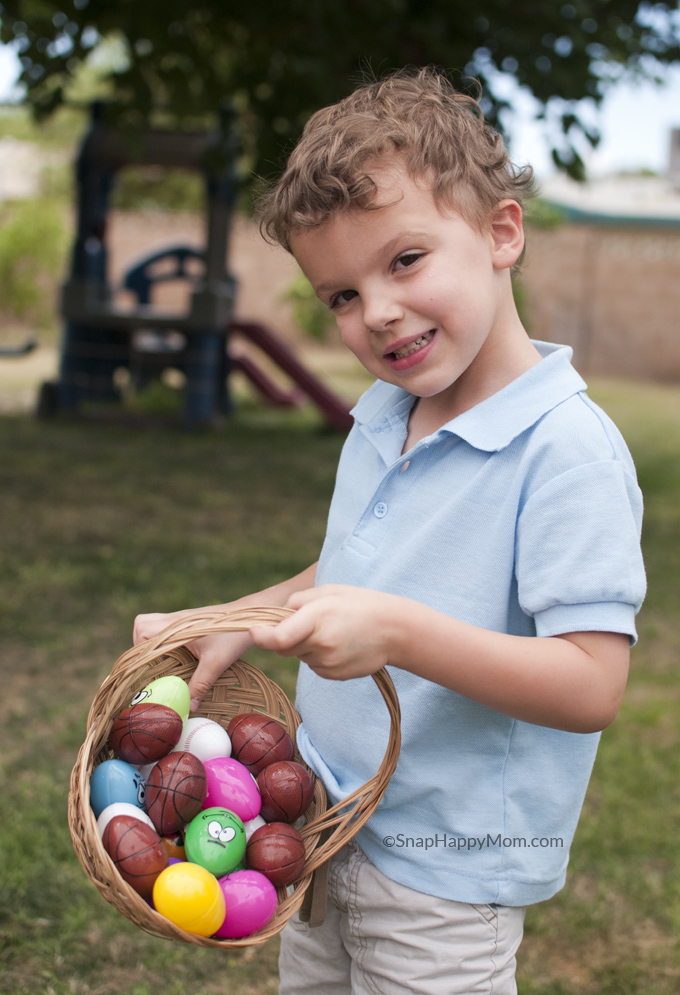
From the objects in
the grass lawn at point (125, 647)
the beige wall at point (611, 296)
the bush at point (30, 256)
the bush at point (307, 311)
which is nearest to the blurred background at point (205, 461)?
the grass lawn at point (125, 647)

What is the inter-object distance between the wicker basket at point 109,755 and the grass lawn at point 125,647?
91 cm

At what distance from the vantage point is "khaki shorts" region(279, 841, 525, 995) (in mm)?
1242

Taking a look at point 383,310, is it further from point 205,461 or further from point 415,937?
point 205,461

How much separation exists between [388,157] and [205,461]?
614 centimetres

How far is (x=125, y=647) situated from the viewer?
359cm

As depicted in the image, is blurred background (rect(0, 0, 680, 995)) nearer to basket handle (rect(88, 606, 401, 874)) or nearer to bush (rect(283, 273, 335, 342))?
basket handle (rect(88, 606, 401, 874))

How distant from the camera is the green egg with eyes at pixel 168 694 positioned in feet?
4.50

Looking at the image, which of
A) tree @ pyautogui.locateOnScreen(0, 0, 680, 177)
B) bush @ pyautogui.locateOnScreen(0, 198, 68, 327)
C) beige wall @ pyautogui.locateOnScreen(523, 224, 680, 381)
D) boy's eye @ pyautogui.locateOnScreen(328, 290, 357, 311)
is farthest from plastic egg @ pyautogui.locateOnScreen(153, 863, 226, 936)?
beige wall @ pyautogui.locateOnScreen(523, 224, 680, 381)

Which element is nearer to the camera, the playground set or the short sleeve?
the short sleeve

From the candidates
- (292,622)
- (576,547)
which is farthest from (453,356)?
(292,622)

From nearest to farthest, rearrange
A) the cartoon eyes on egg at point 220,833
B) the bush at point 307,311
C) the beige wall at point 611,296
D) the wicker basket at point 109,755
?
the wicker basket at point 109,755, the cartoon eyes on egg at point 220,833, the bush at point 307,311, the beige wall at point 611,296

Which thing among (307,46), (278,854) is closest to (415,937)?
(278,854)

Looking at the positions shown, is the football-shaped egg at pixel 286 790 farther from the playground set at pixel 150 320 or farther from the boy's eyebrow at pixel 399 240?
the playground set at pixel 150 320

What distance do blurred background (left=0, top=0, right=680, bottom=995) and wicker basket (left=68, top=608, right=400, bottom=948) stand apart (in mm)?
707
